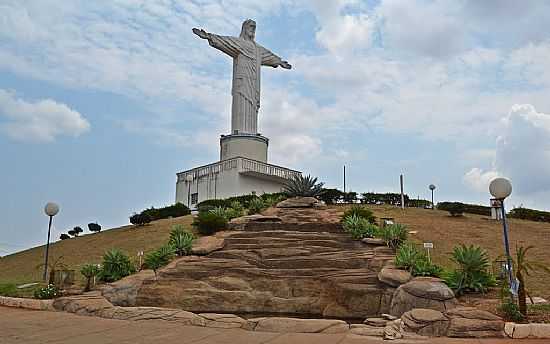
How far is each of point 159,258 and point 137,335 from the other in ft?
22.0

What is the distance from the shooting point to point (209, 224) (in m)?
19.2

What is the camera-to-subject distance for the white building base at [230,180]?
31.7 metres

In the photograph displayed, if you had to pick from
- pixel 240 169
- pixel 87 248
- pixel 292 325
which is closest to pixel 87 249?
pixel 87 248

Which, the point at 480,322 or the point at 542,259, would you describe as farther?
the point at 542,259

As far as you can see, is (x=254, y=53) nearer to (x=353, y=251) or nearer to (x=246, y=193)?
(x=246, y=193)

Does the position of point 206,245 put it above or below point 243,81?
below

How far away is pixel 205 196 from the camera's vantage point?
108 feet

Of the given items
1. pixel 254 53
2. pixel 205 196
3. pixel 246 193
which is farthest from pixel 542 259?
pixel 254 53

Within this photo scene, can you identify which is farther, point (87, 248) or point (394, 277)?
point (87, 248)

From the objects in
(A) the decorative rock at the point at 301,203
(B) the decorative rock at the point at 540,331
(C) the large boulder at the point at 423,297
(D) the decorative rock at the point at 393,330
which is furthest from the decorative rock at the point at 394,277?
(A) the decorative rock at the point at 301,203

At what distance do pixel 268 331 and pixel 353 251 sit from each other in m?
6.74

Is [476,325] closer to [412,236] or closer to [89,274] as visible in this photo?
[89,274]

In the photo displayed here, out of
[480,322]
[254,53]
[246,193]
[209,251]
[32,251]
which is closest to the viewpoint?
[480,322]

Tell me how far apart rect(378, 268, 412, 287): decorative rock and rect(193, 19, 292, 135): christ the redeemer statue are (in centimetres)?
2249
